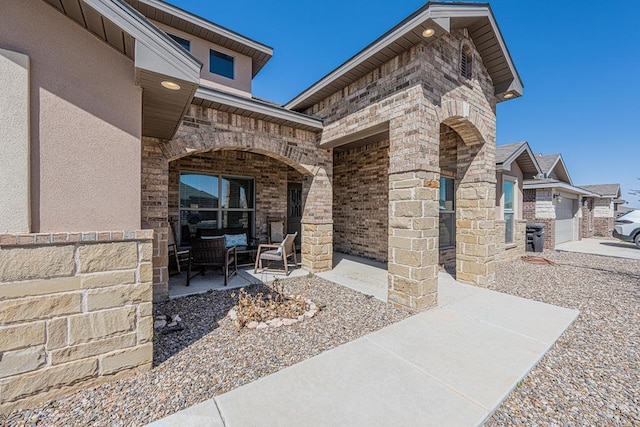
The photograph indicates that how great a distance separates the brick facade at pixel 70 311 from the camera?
1.97 meters

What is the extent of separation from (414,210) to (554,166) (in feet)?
43.0

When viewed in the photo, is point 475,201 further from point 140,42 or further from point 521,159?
point 140,42

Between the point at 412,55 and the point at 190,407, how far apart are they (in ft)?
17.0

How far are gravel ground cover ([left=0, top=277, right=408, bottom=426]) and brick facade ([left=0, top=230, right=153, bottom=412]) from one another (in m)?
0.16

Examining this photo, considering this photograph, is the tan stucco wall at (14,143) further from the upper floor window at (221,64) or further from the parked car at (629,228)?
the parked car at (629,228)

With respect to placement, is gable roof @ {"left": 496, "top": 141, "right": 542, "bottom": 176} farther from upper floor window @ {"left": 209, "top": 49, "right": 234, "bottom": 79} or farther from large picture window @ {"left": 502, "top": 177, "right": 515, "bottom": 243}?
upper floor window @ {"left": 209, "top": 49, "right": 234, "bottom": 79}

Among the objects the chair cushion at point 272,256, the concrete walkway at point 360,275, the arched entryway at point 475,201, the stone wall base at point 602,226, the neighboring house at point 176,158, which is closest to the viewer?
the neighboring house at point 176,158

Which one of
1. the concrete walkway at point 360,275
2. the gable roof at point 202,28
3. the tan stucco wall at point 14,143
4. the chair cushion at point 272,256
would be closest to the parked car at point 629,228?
the concrete walkway at point 360,275

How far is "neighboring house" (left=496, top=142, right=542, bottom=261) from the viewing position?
8.07 meters

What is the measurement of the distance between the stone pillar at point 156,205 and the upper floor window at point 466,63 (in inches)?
231

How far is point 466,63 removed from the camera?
5.15 metres

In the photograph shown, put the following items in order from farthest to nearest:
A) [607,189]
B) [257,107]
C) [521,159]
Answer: [607,189], [521,159], [257,107]

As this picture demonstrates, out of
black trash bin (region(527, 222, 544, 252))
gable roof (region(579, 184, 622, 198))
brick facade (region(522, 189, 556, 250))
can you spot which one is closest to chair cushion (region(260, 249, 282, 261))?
black trash bin (region(527, 222, 544, 252))

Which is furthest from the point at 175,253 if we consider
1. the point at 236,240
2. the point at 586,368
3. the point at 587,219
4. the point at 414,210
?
the point at 587,219
